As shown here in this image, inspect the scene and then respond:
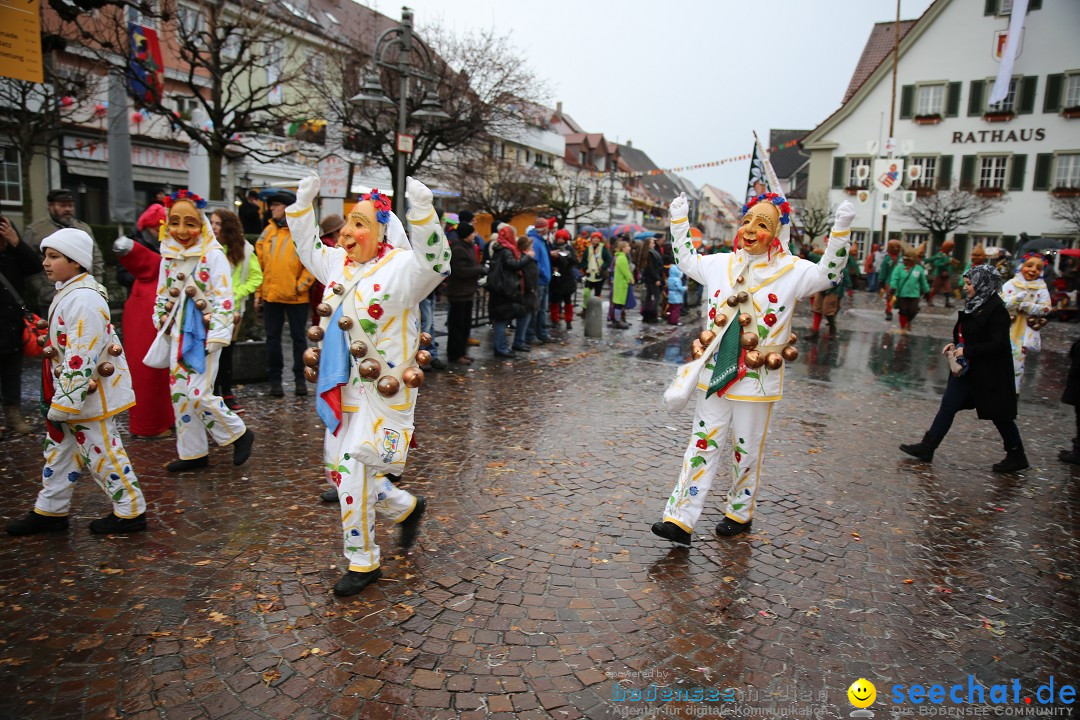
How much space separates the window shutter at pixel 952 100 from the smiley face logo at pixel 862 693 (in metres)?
40.4

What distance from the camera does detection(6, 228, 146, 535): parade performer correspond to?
4121 millimetres

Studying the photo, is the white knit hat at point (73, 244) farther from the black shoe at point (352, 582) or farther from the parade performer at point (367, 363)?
the black shoe at point (352, 582)

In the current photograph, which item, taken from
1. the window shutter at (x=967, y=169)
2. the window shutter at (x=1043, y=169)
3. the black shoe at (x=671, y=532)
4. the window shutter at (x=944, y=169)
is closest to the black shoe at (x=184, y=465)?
the black shoe at (x=671, y=532)

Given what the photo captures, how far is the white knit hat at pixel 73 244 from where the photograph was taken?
13.5 feet

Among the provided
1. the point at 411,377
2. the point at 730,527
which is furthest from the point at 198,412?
the point at 730,527

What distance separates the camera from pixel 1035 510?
217 inches

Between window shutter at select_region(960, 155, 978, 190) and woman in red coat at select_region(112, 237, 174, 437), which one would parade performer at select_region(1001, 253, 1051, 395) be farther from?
window shutter at select_region(960, 155, 978, 190)

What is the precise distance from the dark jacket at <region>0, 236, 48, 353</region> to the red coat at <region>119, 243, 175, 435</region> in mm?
1132

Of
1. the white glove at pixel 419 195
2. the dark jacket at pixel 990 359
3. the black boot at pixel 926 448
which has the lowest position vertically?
the black boot at pixel 926 448

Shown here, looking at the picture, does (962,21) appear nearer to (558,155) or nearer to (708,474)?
(558,155)

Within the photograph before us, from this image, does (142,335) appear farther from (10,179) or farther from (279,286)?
(10,179)

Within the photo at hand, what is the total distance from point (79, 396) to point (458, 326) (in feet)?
21.1

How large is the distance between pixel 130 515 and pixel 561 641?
281cm

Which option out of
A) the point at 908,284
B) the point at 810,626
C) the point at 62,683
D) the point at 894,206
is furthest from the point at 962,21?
the point at 62,683
